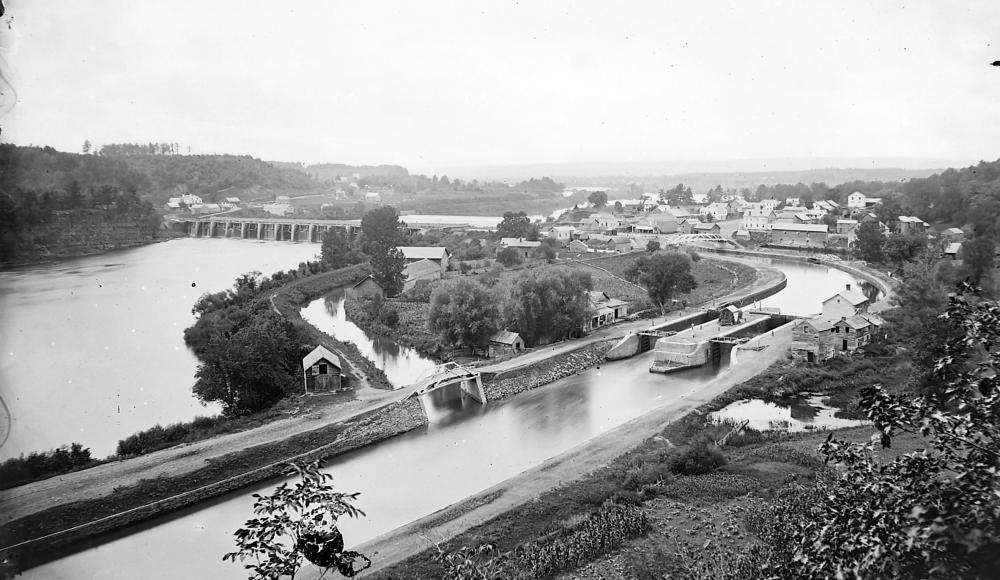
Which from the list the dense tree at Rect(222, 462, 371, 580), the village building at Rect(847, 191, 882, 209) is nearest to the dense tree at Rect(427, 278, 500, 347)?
the dense tree at Rect(222, 462, 371, 580)

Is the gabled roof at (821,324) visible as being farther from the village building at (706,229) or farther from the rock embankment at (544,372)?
the village building at (706,229)

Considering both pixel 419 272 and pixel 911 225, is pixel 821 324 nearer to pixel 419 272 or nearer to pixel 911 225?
pixel 419 272

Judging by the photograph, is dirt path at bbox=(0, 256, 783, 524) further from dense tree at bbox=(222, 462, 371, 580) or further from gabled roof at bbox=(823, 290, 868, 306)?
gabled roof at bbox=(823, 290, 868, 306)

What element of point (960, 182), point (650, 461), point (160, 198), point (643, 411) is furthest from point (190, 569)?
point (960, 182)

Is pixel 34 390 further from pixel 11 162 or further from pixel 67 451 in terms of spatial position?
pixel 11 162

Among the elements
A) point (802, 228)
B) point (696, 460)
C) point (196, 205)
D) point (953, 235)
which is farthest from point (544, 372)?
point (196, 205)

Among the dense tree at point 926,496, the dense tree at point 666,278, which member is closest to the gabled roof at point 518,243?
the dense tree at point 666,278
